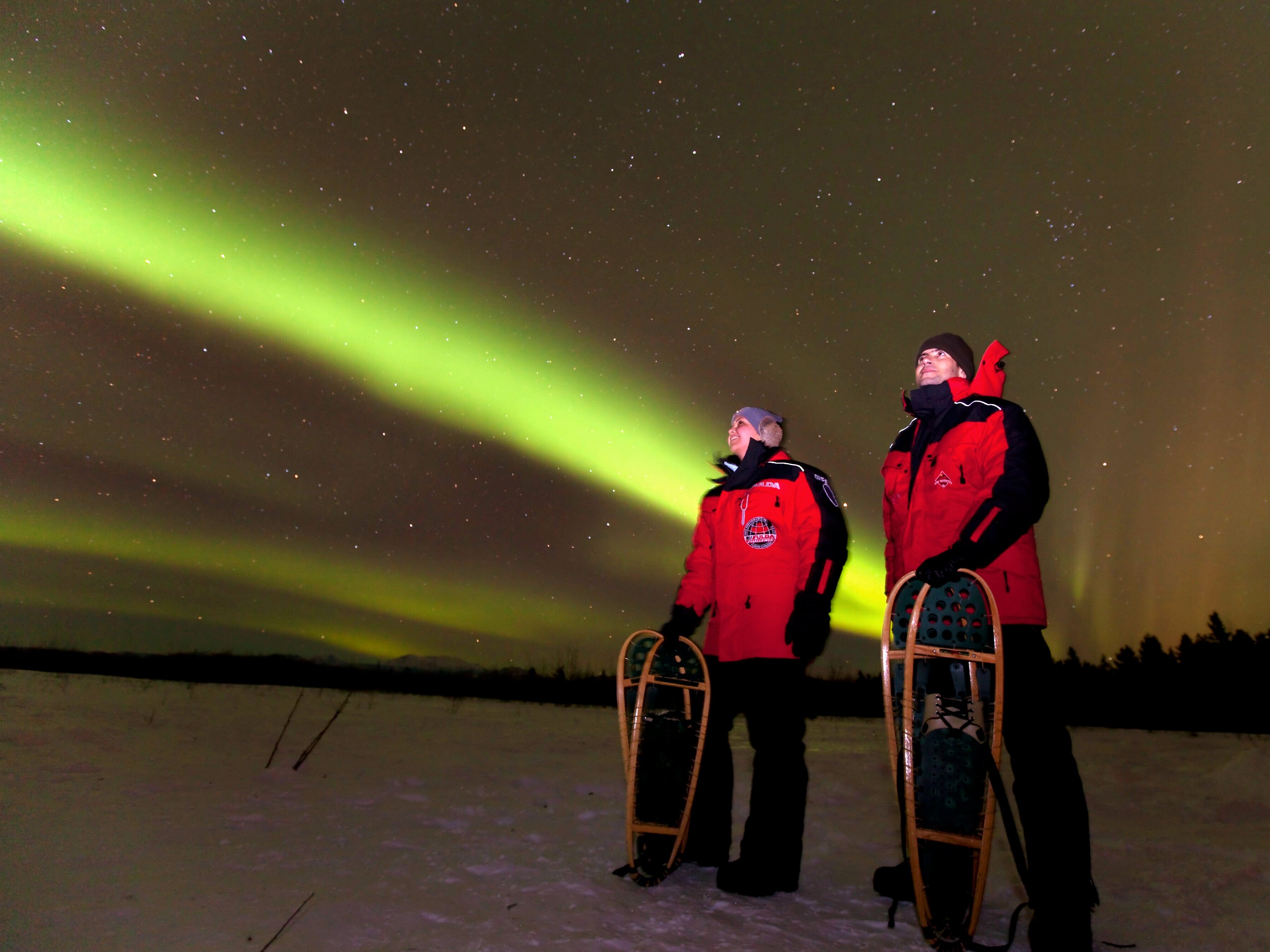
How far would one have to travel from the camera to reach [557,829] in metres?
3.92

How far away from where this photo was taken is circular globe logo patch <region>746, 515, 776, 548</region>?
11.2 ft

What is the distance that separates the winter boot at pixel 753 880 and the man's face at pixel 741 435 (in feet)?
6.07

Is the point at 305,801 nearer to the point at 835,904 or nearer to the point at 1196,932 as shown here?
the point at 835,904

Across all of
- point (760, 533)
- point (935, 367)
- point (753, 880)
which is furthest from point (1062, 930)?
point (935, 367)

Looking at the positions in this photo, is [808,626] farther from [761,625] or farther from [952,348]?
[952,348]

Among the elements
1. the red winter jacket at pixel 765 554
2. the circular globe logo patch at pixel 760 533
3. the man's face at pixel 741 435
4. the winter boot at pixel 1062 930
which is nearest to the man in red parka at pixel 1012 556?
the winter boot at pixel 1062 930

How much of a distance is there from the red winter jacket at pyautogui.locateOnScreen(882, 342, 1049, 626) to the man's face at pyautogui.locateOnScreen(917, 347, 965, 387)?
0.15 metres

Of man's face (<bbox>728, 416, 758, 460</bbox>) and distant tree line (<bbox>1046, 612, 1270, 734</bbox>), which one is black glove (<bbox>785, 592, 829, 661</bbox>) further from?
distant tree line (<bbox>1046, 612, 1270, 734</bbox>)

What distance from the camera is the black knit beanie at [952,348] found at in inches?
126

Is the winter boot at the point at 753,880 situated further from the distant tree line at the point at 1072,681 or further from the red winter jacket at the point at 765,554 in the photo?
the distant tree line at the point at 1072,681

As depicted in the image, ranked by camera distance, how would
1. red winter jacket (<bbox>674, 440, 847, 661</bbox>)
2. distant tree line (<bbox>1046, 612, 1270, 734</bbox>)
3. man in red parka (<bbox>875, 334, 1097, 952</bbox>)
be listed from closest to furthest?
man in red parka (<bbox>875, 334, 1097, 952</bbox>), red winter jacket (<bbox>674, 440, 847, 661</bbox>), distant tree line (<bbox>1046, 612, 1270, 734</bbox>)

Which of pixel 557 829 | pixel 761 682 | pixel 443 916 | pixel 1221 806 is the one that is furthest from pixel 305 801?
pixel 1221 806

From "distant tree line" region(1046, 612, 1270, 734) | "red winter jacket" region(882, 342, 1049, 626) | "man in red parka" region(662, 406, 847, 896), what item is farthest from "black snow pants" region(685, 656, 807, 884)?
"distant tree line" region(1046, 612, 1270, 734)

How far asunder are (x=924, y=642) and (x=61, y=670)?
20.7 m
